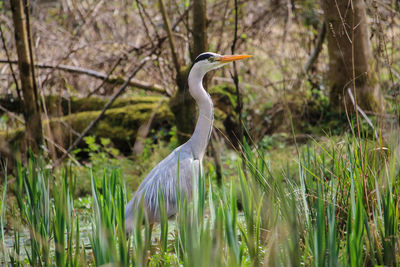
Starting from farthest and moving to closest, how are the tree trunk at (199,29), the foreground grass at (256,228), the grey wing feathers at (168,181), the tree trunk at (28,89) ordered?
the tree trunk at (199,29)
the tree trunk at (28,89)
the grey wing feathers at (168,181)
the foreground grass at (256,228)

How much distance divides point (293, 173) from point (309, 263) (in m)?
2.49

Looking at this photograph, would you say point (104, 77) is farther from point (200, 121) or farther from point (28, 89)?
point (200, 121)

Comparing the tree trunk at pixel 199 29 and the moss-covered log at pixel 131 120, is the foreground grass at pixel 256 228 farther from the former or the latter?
the moss-covered log at pixel 131 120

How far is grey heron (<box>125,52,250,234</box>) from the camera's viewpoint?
126 inches

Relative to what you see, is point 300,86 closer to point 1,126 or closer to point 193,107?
point 193,107

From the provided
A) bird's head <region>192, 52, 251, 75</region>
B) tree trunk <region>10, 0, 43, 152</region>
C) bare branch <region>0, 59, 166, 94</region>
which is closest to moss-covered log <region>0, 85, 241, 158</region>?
bare branch <region>0, 59, 166, 94</region>

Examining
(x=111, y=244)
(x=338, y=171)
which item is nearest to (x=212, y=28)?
(x=338, y=171)

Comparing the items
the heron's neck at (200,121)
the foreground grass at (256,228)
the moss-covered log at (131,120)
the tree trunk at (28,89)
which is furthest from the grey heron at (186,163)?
the moss-covered log at (131,120)

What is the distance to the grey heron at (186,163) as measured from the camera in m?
3.21

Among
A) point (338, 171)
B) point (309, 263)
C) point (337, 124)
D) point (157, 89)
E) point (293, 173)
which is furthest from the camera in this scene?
Result: point (157, 89)

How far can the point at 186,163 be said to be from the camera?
10.8ft

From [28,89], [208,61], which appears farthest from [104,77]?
[208,61]

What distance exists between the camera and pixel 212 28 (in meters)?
7.10

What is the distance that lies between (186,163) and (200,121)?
1.08ft
